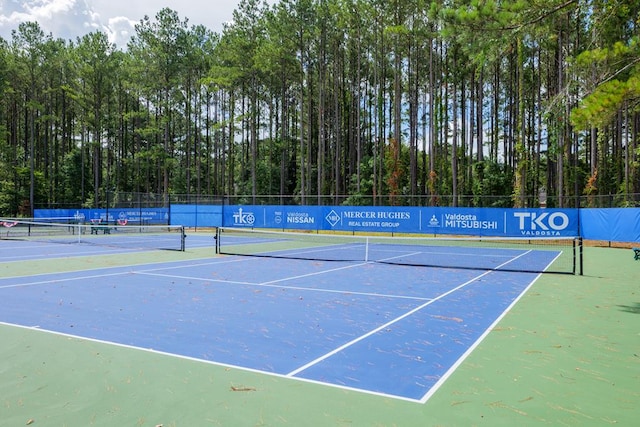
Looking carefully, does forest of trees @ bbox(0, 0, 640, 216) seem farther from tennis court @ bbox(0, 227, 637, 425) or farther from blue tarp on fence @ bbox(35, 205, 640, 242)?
tennis court @ bbox(0, 227, 637, 425)

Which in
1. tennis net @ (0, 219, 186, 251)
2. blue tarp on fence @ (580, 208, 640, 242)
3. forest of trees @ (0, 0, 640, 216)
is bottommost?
tennis net @ (0, 219, 186, 251)

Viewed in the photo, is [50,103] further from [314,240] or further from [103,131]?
[314,240]

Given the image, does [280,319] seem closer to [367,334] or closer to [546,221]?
[367,334]

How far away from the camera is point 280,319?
20.8 feet

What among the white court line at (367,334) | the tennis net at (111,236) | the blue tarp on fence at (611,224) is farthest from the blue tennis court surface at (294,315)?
the blue tarp on fence at (611,224)

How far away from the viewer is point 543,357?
4758mm

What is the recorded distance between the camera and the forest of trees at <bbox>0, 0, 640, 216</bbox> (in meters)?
36.1

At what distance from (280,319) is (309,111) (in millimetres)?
34754

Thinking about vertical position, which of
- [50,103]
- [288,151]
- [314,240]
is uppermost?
[50,103]

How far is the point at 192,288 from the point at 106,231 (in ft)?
66.5

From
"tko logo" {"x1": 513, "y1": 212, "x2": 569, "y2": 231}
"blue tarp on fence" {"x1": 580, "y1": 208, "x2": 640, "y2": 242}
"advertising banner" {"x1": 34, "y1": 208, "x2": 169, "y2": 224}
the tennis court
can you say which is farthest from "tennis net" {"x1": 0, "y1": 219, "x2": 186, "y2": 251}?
"blue tarp on fence" {"x1": 580, "y1": 208, "x2": 640, "y2": 242}

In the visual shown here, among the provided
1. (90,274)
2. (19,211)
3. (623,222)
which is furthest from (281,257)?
(19,211)

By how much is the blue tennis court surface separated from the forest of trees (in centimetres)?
2025

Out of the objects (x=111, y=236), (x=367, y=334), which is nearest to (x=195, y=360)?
(x=367, y=334)
